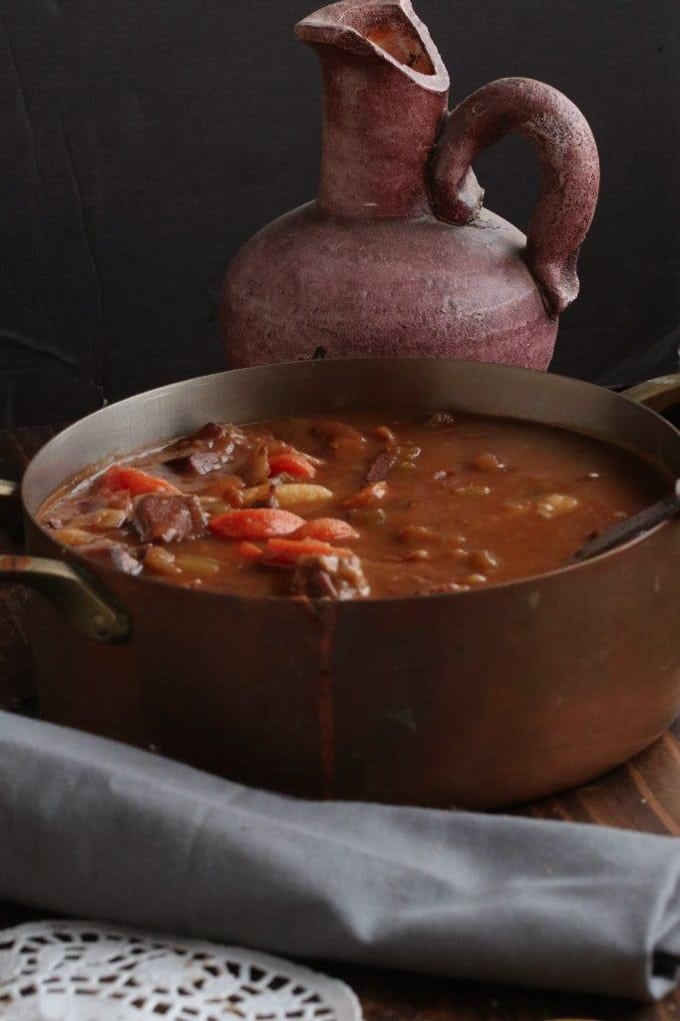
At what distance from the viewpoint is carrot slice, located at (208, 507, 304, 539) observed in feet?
5.47

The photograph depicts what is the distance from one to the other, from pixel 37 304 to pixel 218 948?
84.5 inches

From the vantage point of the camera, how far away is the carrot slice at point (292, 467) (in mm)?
1861

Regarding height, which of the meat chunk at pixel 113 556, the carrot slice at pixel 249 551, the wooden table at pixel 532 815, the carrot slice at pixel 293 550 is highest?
the carrot slice at pixel 293 550

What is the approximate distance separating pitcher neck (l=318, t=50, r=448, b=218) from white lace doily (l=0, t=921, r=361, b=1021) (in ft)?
4.09

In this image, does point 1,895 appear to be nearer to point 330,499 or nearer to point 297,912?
A: point 297,912

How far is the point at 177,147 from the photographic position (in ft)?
10.3

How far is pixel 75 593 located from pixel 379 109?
1.03 meters

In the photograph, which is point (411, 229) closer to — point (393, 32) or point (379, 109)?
point (379, 109)

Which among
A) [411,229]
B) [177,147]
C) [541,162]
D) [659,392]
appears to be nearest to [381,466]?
[659,392]

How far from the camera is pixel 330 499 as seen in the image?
5.88 feet

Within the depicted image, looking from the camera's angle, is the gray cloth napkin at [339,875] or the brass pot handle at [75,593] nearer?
the gray cloth napkin at [339,875]

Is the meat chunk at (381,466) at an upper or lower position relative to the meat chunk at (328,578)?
lower

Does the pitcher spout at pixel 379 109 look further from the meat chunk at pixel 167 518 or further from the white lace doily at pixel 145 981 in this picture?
the white lace doily at pixel 145 981

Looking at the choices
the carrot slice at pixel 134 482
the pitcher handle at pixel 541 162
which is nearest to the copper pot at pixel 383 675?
the carrot slice at pixel 134 482
